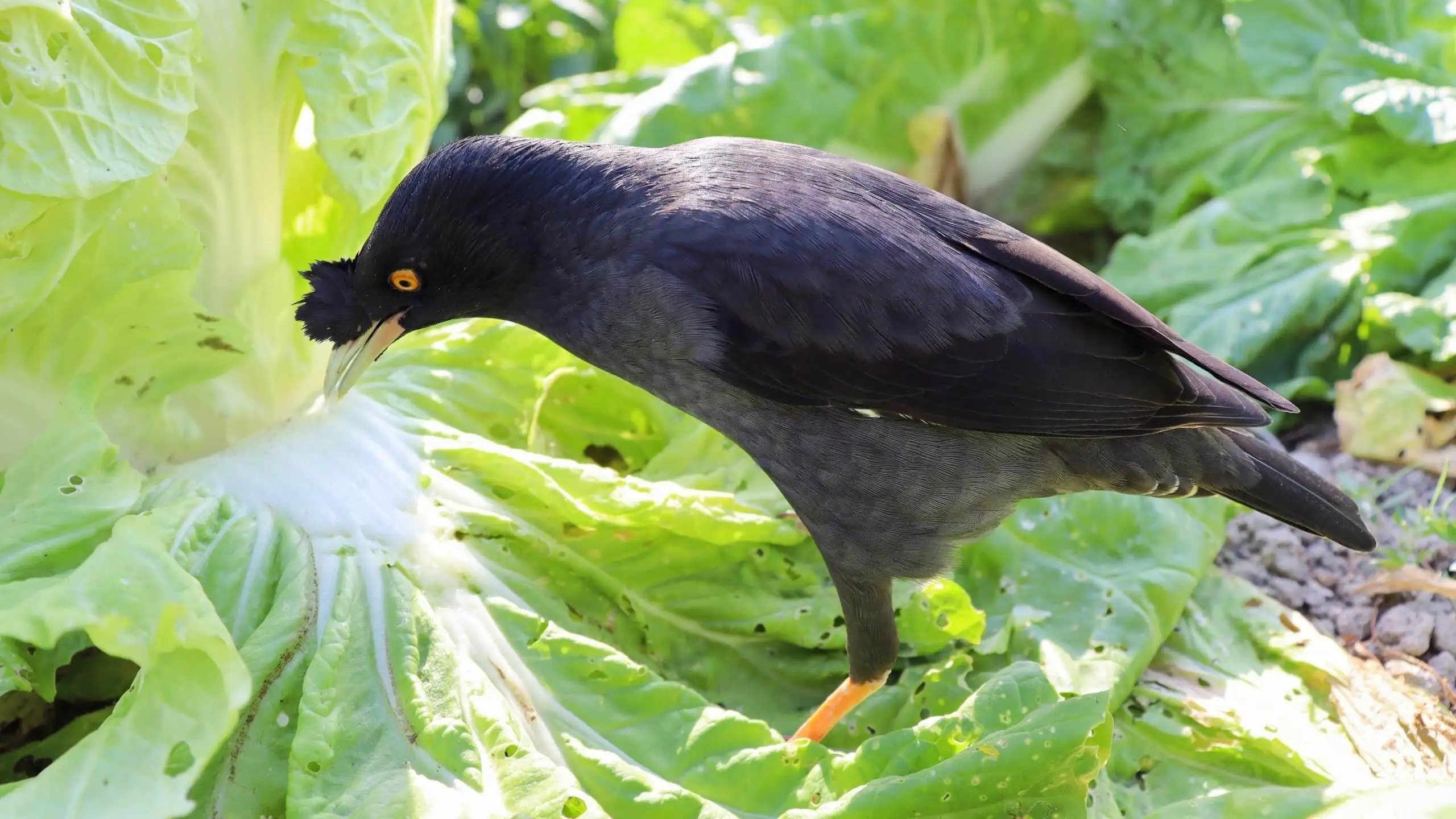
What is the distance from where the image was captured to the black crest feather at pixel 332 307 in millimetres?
2543

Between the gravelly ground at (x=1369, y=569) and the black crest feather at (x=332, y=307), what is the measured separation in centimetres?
234

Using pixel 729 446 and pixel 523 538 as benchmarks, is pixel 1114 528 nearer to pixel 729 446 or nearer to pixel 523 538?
pixel 729 446

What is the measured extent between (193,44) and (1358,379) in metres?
3.19

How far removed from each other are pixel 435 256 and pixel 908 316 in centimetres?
96

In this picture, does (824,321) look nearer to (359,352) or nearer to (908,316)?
(908,316)

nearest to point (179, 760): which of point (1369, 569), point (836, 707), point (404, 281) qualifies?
point (404, 281)

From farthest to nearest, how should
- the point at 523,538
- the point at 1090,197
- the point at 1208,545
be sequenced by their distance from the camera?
the point at 1090,197 → the point at 1208,545 → the point at 523,538

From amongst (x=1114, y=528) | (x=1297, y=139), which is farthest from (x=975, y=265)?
(x=1297, y=139)

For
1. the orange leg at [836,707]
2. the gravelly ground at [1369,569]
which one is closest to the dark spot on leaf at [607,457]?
the orange leg at [836,707]

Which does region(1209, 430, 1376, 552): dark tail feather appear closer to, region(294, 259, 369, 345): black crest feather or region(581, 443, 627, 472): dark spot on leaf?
region(581, 443, 627, 472): dark spot on leaf

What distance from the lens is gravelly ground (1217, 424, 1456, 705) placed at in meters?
2.98

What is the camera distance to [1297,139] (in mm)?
4242

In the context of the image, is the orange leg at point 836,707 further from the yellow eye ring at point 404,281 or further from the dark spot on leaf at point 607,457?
the yellow eye ring at point 404,281

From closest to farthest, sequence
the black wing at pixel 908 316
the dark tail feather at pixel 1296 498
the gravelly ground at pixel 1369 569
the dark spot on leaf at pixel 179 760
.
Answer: the dark spot on leaf at pixel 179 760
the black wing at pixel 908 316
the dark tail feather at pixel 1296 498
the gravelly ground at pixel 1369 569
